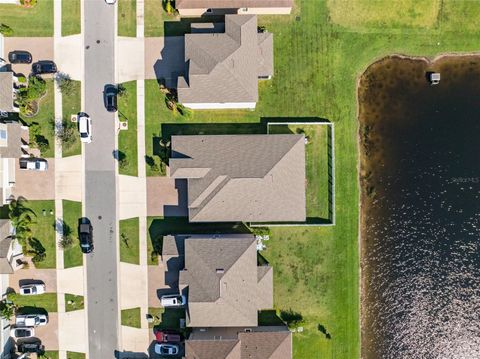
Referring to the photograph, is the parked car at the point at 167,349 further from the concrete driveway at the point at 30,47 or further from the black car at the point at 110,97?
the concrete driveway at the point at 30,47

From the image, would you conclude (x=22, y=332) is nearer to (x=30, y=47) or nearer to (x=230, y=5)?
(x=30, y=47)

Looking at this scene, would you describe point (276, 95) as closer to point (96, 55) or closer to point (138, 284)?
point (96, 55)

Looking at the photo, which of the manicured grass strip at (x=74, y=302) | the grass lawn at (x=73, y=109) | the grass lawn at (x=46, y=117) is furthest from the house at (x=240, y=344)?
the grass lawn at (x=46, y=117)

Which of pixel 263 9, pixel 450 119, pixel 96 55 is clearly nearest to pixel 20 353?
pixel 96 55

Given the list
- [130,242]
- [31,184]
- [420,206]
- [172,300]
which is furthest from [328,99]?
[31,184]

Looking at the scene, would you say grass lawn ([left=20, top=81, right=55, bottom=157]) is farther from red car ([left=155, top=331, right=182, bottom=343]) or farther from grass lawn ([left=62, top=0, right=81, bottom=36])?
red car ([left=155, top=331, right=182, bottom=343])

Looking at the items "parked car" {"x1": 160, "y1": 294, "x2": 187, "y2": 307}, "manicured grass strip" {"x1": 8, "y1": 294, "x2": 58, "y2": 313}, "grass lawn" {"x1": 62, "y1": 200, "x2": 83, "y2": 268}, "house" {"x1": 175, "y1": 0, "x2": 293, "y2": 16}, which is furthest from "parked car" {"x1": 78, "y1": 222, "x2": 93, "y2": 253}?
"house" {"x1": 175, "y1": 0, "x2": 293, "y2": 16}
